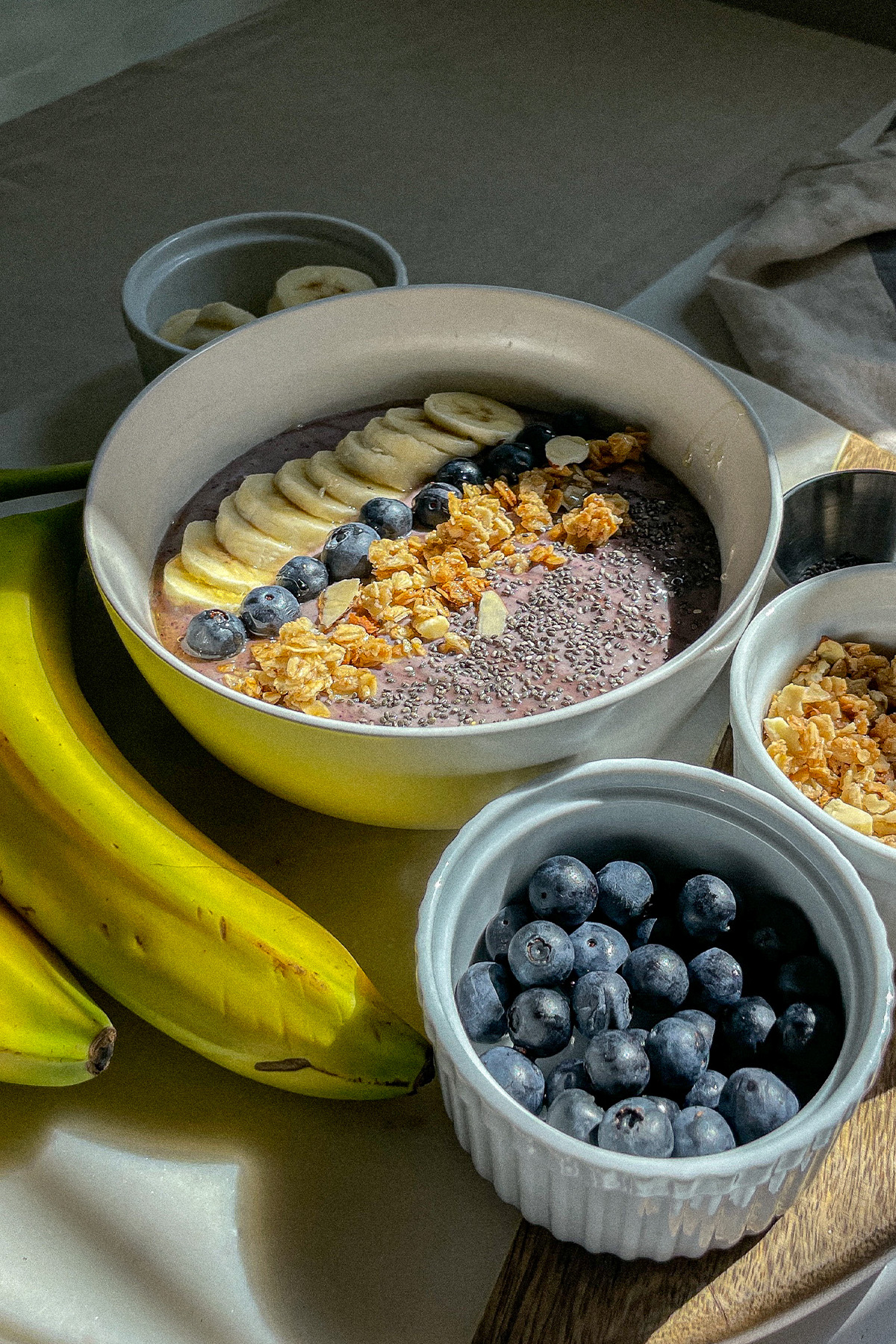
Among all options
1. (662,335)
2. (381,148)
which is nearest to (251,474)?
(662,335)

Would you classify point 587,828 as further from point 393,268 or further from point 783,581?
point 393,268

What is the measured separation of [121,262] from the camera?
2.08 metres

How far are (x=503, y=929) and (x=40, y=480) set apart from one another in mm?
621

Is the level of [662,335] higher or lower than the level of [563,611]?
higher

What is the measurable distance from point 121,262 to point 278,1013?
171 cm

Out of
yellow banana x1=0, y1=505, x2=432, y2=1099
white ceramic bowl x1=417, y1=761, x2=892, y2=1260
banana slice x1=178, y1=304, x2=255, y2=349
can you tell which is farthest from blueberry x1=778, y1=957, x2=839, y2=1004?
banana slice x1=178, y1=304, x2=255, y2=349

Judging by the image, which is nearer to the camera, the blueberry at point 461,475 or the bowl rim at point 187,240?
the blueberry at point 461,475

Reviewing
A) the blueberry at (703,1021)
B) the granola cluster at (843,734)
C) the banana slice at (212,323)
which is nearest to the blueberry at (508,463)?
the granola cluster at (843,734)

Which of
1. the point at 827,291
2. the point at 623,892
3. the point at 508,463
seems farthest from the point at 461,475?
the point at 827,291

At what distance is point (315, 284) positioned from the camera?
1.49 m

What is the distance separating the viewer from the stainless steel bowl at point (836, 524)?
45.2 inches

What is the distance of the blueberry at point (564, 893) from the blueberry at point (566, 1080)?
94 mm

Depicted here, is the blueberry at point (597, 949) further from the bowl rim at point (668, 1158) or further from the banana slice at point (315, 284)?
the banana slice at point (315, 284)

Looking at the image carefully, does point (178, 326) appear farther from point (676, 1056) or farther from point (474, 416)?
point (676, 1056)
